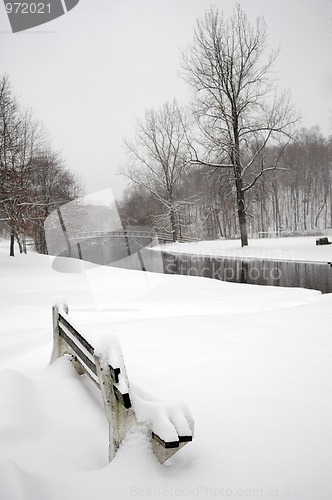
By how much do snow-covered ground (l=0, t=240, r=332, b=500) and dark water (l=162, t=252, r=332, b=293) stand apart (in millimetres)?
6381

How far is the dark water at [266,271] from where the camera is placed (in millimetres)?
12438

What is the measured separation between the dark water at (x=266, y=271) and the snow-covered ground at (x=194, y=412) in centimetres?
638

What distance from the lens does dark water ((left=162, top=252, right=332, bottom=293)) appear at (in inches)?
490

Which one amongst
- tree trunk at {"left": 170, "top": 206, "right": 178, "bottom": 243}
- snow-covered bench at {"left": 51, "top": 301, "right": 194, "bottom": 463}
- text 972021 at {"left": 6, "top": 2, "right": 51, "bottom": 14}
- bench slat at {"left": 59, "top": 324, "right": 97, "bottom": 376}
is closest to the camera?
snow-covered bench at {"left": 51, "top": 301, "right": 194, "bottom": 463}

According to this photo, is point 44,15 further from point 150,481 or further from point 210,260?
point 210,260

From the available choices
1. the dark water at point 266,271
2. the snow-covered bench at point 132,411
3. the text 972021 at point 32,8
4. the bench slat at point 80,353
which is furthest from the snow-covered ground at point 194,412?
the text 972021 at point 32,8

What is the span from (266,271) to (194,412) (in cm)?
1355

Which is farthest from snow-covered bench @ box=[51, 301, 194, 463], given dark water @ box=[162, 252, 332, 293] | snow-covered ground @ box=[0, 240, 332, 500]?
dark water @ box=[162, 252, 332, 293]

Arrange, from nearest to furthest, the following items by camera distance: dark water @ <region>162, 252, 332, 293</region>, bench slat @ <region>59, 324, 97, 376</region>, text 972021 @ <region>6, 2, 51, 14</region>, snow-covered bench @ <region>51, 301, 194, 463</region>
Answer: snow-covered bench @ <region>51, 301, 194, 463</region> → bench slat @ <region>59, 324, 97, 376</region> → text 972021 @ <region>6, 2, 51, 14</region> → dark water @ <region>162, 252, 332, 293</region>

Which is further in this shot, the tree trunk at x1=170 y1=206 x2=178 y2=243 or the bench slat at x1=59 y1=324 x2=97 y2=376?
the tree trunk at x1=170 y1=206 x2=178 y2=243

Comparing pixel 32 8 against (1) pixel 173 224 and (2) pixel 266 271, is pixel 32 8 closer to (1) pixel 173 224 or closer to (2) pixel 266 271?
(2) pixel 266 271

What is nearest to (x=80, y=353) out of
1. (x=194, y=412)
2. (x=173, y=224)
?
(x=194, y=412)

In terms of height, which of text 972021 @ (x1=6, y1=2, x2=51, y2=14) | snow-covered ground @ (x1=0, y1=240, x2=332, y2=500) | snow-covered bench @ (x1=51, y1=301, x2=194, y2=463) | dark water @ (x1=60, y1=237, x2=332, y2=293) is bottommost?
dark water @ (x1=60, y1=237, x2=332, y2=293)

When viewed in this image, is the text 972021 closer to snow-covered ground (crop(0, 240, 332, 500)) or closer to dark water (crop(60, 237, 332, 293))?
snow-covered ground (crop(0, 240, 332, 500))
